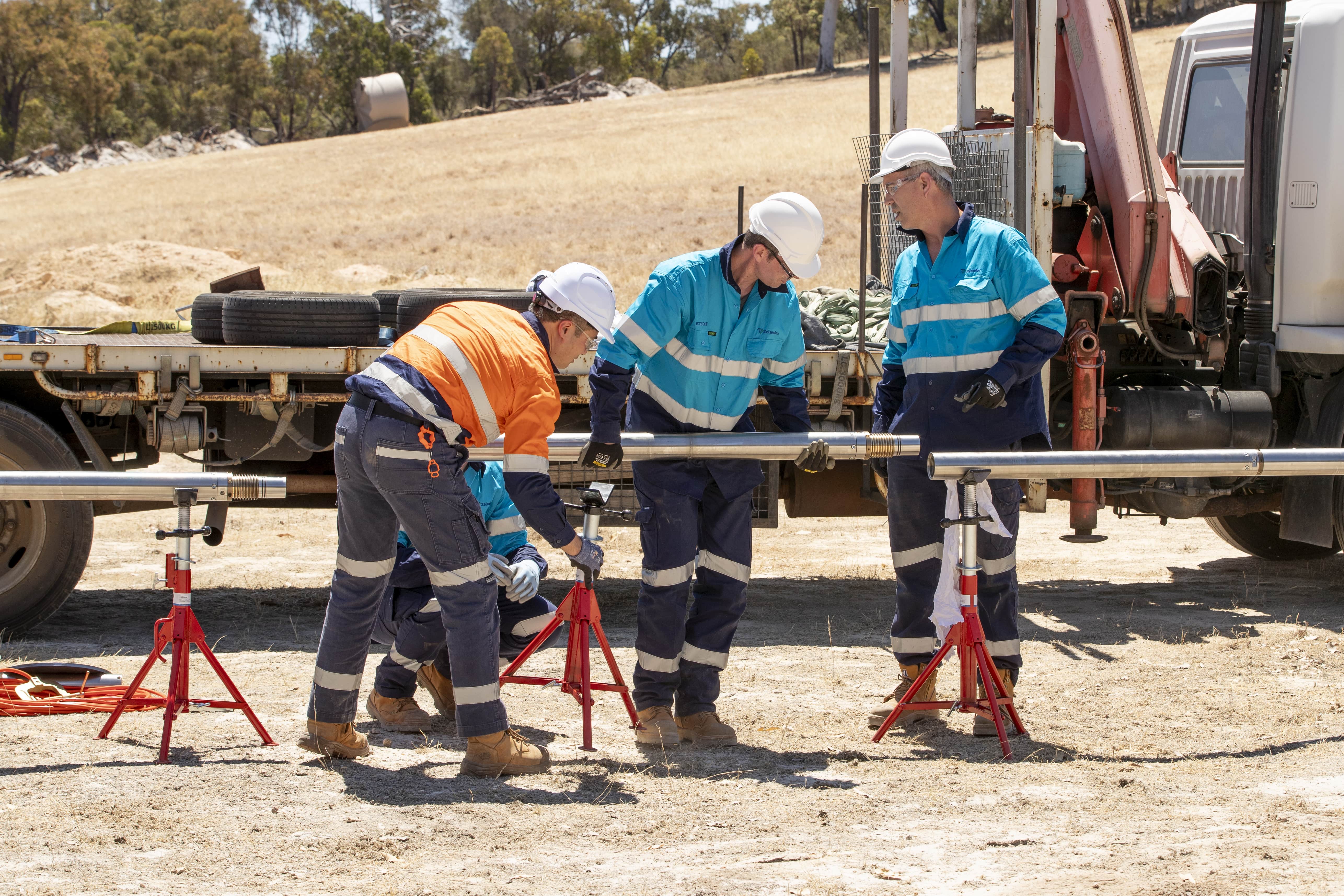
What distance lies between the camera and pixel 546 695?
18.6ft

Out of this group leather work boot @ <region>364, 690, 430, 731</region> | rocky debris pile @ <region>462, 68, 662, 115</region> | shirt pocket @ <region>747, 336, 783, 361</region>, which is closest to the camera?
shirt pocket @ <region>747, 336, 783, 361</region>

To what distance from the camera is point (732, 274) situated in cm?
491

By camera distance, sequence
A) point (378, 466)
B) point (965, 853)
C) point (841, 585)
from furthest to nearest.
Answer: point (841, 585) → point (378, 466) → point (965, 853)

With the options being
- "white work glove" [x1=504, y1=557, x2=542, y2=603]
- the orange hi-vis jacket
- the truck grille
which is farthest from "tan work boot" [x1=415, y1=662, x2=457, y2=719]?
the truck grille

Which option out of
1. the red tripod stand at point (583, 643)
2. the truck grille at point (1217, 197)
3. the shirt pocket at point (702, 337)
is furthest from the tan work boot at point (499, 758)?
the truck grille at point (1217, 197)

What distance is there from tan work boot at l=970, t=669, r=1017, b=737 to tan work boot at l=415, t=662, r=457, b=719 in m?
1.95

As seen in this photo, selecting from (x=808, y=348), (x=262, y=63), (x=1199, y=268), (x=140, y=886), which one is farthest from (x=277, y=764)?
(x=262, y=63)

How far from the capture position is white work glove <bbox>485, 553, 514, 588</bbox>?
4.59 m

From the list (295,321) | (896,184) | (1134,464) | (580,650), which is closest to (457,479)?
(580,650)

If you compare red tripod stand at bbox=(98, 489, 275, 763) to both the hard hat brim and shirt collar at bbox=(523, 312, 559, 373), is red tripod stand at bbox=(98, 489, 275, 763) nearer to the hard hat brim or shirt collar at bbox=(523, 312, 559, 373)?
shirt collar at bbox=(523, 312, 559, 373)

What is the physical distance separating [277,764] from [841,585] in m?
4.64

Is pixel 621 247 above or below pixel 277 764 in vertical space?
above

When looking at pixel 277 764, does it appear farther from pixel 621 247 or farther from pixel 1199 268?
pixel 621 247

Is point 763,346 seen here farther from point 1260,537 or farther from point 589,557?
point 1260,537
